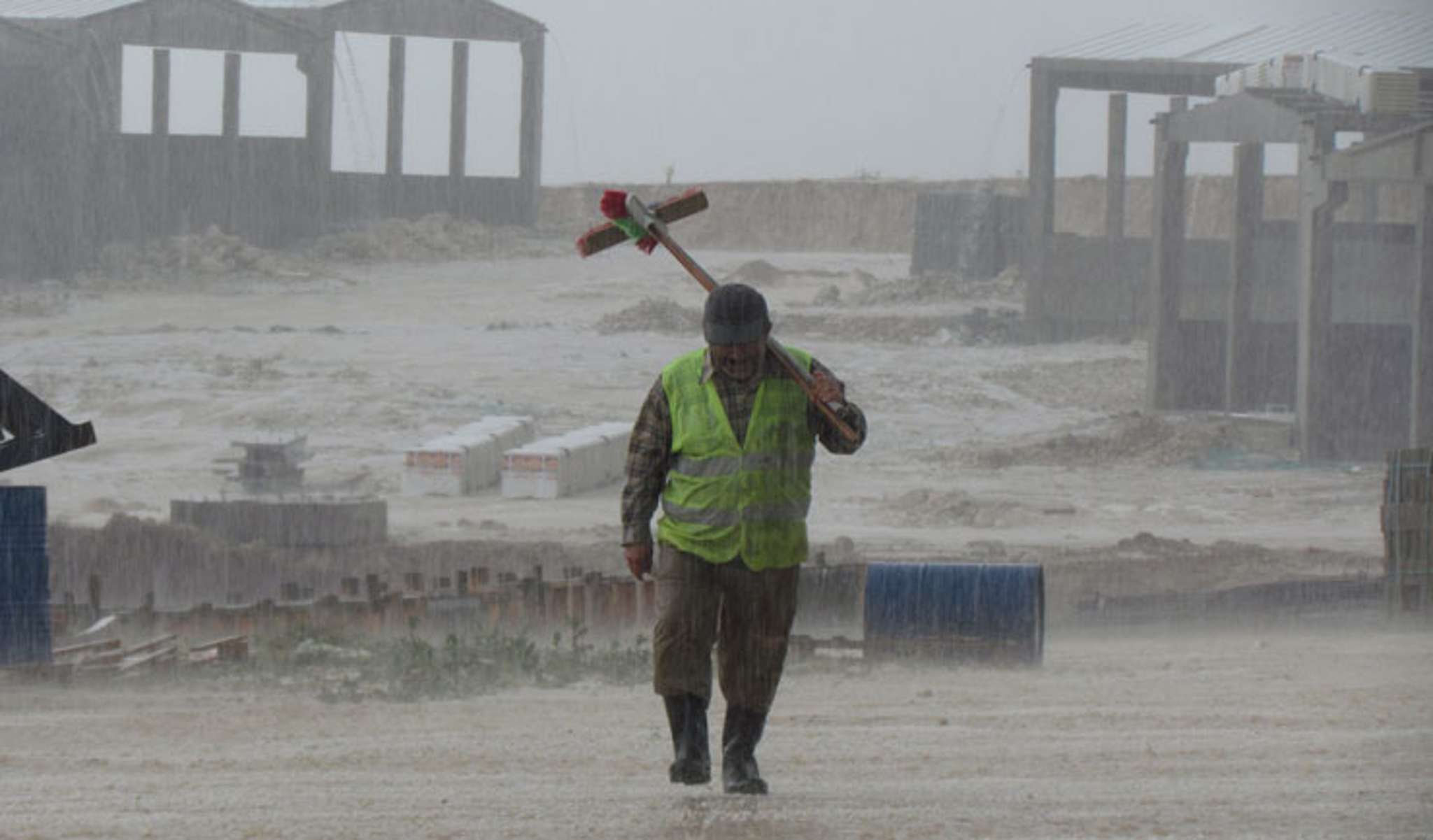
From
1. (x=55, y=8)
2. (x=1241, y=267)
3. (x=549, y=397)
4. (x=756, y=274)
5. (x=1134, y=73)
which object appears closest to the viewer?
(x=1241, y=267)

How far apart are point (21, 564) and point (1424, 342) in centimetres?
1417

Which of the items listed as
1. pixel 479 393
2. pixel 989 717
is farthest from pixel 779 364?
pixel 479 393

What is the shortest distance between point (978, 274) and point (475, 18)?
974 centimetres

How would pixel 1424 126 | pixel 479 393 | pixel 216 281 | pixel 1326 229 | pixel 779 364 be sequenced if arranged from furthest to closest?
1. pixel 216 281
2. pixel 479 393
3. pixel 1326 229
4. pixel 1424 126
5. pixel 779 364

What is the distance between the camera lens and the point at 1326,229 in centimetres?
2128

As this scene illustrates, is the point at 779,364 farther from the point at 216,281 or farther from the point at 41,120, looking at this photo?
the point at 41,120

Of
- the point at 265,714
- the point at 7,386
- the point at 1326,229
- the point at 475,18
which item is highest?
the point at 475,18

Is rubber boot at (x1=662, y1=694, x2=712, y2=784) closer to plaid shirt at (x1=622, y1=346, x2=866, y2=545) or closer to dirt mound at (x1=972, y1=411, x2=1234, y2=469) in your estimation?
plaid shirt at (x1=622, y1=346, x2=866, y2=545)

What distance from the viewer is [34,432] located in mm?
10594

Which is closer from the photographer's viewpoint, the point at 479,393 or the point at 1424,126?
the point at 1424,126

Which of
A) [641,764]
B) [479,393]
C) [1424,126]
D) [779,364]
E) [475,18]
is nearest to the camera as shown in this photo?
[779,364]

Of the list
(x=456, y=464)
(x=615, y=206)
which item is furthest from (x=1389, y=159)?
(x=615, y=206)

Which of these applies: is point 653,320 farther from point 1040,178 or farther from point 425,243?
point 425,243

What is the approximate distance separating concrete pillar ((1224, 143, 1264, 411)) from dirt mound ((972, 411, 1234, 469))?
139 centimetres
